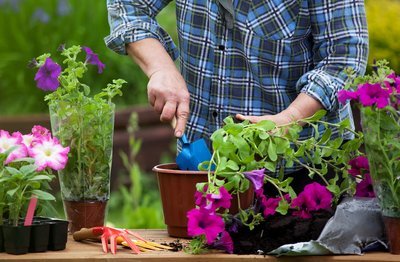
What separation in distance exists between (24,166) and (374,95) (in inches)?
28.4

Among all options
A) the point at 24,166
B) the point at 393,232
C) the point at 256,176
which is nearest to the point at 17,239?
the point at 24,166

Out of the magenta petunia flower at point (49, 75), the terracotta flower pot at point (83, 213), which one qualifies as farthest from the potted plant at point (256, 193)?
the magenta petunia flower at point (49, 75)

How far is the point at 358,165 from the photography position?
6.93 ft

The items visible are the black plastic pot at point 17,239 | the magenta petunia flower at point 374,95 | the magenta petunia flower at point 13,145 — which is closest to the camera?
the magenta petunia flower at point 374,95

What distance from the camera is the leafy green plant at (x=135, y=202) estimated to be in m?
4.50

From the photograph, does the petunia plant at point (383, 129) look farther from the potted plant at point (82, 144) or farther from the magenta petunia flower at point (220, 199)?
the potted plant at point (82, 144)

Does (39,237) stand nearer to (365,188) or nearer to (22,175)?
(22,175)

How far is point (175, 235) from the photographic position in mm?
2195

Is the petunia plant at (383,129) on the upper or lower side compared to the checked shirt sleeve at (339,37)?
lower

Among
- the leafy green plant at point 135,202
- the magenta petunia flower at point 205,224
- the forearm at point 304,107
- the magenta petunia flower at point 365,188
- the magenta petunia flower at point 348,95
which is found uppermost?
the magenta petunia flower at point 348,95

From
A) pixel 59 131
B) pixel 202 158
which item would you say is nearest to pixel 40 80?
pixel 59 131

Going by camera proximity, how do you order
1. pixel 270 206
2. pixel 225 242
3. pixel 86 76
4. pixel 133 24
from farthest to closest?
pixel 86 76 → pixel 133 24 → pixel 270 206 → pixel 225 242

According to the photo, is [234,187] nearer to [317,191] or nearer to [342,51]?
[317,191]

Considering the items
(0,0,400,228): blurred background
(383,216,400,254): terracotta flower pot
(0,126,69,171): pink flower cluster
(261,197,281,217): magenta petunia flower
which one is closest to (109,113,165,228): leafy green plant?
(0,0,400,228): blurred background
